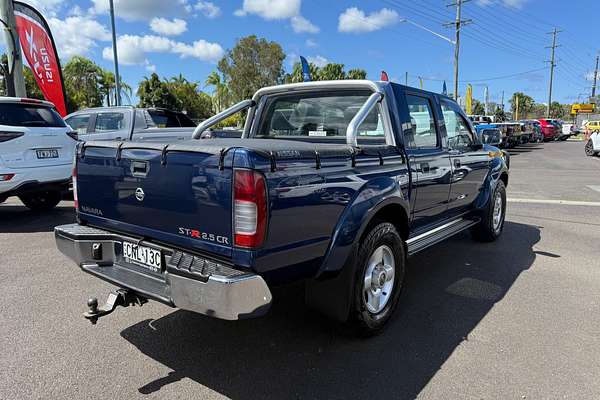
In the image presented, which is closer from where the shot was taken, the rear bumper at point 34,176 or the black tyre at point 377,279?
the black tyre at point 377,279

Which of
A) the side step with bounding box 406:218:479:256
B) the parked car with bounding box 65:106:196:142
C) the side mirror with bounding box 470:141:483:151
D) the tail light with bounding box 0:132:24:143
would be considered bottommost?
the side step with bounding box 406:218:479:256

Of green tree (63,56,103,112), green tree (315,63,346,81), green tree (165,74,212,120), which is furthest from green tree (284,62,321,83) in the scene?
green tree (63,56,103,112)

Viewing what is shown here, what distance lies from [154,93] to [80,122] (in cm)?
3147

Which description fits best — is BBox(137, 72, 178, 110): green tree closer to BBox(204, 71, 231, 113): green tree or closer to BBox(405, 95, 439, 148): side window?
BBox(204, 71, 231, 113): green tree

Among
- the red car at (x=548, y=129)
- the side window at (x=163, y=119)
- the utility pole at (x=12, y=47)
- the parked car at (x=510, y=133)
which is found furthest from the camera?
the red car at (x=548, y=129)

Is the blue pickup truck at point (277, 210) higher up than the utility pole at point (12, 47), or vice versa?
the utility pole at point (12, 47)

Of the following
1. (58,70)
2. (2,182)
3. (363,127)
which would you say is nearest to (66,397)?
(363,127)

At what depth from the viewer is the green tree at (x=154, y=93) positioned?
3953 cm

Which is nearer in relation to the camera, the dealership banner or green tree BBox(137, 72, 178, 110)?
the dealership banner

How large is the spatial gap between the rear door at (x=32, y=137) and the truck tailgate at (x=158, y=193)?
3.90 metres

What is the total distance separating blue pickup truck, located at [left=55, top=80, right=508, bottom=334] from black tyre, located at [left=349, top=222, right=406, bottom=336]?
0.01 meters

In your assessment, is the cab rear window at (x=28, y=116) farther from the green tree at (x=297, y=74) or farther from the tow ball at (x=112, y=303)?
the green tree at (x=297, y=74)

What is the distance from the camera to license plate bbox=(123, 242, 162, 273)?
9.13 ft

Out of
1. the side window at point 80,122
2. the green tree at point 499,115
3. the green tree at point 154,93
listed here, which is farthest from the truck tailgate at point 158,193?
the green tree at point 499,115
